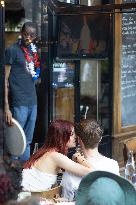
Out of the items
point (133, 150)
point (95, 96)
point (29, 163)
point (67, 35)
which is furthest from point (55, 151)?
point (95, 96)

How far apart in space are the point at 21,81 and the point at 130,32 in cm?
206

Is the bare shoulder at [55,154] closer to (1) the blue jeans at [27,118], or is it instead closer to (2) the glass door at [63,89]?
(1) the blue jeans at [27,118]

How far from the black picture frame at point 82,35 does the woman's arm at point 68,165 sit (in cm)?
287

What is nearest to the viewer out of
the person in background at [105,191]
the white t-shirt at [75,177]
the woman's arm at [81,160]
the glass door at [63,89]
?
the person in background at [105,191]

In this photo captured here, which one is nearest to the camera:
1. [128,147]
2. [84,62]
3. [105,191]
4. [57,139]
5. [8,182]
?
[8,182]

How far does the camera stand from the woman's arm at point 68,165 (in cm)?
487

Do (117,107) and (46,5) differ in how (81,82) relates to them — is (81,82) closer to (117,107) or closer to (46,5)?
(117,107)

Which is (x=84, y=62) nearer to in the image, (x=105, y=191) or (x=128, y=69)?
(x=128, y=69)

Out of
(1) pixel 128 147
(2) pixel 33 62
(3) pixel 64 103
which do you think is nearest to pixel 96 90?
(3) pixel 64 103

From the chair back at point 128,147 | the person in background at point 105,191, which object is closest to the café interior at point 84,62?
the chair back at point 128,147

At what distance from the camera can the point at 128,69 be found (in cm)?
870

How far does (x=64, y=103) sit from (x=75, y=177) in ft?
10.3

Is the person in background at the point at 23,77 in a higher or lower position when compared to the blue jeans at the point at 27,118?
higher

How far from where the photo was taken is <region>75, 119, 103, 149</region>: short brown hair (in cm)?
506
